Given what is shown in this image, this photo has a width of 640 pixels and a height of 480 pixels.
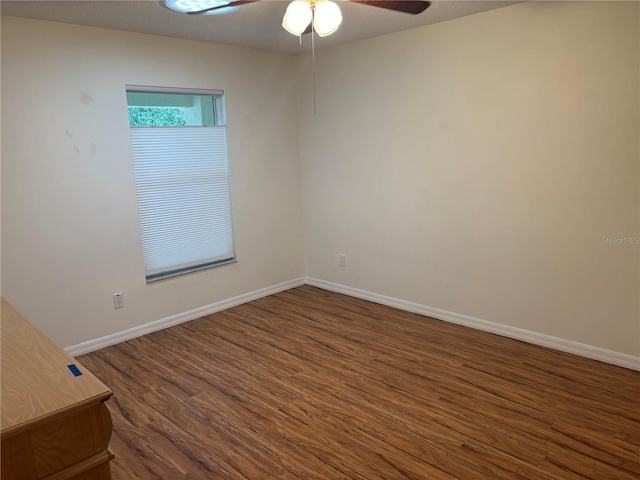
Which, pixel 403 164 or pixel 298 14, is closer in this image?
pixel 298 14

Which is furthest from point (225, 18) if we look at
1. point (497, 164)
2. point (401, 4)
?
point (497, 164)

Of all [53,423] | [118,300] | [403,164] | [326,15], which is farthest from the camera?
[403,164]

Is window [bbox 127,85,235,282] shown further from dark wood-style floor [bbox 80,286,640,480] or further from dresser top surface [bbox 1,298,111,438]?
dresser top surface [bbox 1,298,111,438]

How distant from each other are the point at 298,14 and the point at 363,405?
7.14 ft

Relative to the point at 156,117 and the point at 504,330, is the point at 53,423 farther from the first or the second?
the point at 504,330

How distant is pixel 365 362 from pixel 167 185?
7.28 feet

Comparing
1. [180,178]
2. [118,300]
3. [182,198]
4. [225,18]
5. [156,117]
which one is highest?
[225,18]

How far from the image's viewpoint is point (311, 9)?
2.38 meters

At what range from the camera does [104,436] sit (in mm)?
1482

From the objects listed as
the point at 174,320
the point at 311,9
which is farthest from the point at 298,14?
the point at 174,320

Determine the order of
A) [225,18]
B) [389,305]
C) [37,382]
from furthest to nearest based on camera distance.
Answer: [389,305] < [225,18] < [37,382]

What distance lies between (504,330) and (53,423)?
3.24 metres


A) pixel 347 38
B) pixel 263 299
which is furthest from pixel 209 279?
pixel 347 38

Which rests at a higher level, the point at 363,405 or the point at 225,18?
the point at 225,18
